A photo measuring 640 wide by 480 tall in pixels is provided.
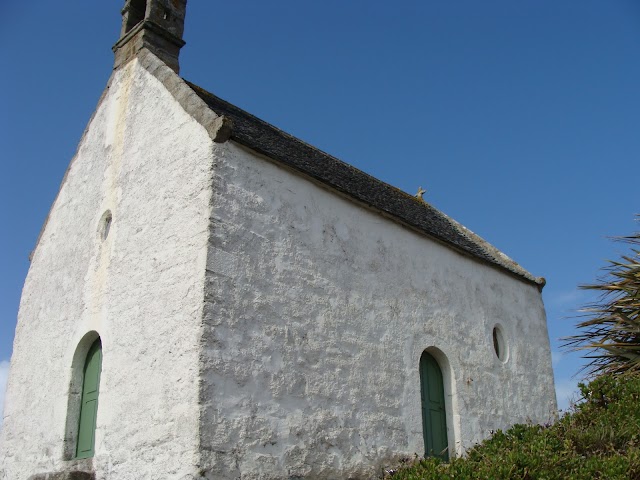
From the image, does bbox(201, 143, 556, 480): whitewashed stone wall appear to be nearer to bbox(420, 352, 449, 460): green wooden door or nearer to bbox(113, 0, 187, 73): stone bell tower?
bbox(420, 352, 449, 460): green wooden door

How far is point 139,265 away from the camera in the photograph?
9656 mm

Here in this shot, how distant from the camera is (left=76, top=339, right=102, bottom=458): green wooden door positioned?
32.1 ft

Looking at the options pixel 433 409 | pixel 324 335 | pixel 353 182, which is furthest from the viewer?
pixel 353 182

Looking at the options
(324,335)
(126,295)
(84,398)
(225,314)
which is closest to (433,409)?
(324,335)

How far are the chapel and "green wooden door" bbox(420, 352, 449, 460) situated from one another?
4 cm

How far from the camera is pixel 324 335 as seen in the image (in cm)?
984

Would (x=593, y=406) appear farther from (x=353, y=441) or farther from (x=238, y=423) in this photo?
(x=238, y=423)

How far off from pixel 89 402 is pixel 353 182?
5708mm

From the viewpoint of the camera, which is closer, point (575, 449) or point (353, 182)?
point (575, 449)

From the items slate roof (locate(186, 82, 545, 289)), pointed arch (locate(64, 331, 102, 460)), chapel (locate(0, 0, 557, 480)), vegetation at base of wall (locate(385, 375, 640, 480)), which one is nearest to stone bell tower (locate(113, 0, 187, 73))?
chapel (locate(0, 0, 557, 480))

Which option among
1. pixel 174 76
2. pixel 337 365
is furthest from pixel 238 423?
pixel 174 76

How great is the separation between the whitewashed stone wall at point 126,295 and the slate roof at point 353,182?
106 cm

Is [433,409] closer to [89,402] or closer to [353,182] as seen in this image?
[353,182]

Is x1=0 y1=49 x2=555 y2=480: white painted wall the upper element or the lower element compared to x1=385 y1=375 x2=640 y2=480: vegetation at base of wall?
upper
